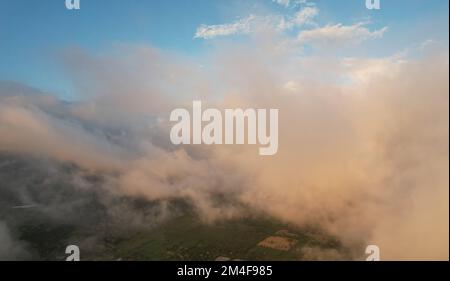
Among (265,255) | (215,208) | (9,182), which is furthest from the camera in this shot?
(215,208)

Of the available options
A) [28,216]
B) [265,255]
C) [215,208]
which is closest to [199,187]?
[215,208]

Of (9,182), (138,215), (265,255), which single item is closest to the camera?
(265,255)

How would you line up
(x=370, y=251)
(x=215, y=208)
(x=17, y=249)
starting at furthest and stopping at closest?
Result: (x=215, y=208), (x=17, y=249), (x=370, y=251)

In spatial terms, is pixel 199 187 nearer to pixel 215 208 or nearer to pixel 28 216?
pixel 215 208

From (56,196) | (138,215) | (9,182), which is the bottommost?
(138,215)
